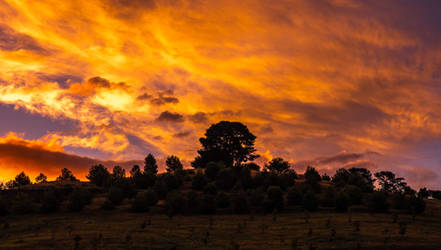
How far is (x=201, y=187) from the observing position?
91500 millimetres

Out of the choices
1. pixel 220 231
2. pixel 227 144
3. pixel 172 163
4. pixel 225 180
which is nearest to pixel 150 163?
pixel 172 163

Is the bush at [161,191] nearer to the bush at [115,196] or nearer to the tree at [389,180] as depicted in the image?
the bush at [115,196]

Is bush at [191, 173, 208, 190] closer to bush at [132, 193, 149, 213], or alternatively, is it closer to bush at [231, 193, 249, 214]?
bush at [231, 193, 249, 214]

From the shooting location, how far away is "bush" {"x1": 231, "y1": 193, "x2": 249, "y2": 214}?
68625mm

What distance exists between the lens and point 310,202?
6994 cm

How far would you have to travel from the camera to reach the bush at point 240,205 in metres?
68.6

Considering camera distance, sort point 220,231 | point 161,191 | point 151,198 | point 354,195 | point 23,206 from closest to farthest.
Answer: point 220,231 < point 23,206 < point 151,198 < point 354,195 < point 161,191

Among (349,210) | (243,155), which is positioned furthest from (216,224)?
(243,155)

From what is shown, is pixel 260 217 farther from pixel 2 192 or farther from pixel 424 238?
pixel 2 192

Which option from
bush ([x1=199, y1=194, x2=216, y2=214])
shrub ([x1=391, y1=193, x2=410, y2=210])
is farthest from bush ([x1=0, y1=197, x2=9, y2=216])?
shrub ([x1=391, y1=193, x2=410, y2=210])

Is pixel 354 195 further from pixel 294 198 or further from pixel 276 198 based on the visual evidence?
pixel 276 198

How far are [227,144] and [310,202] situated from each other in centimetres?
6842

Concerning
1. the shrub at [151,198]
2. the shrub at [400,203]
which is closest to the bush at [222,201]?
the shrub at [151,198]

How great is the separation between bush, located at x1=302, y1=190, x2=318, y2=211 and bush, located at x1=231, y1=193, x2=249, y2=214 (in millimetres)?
11209
